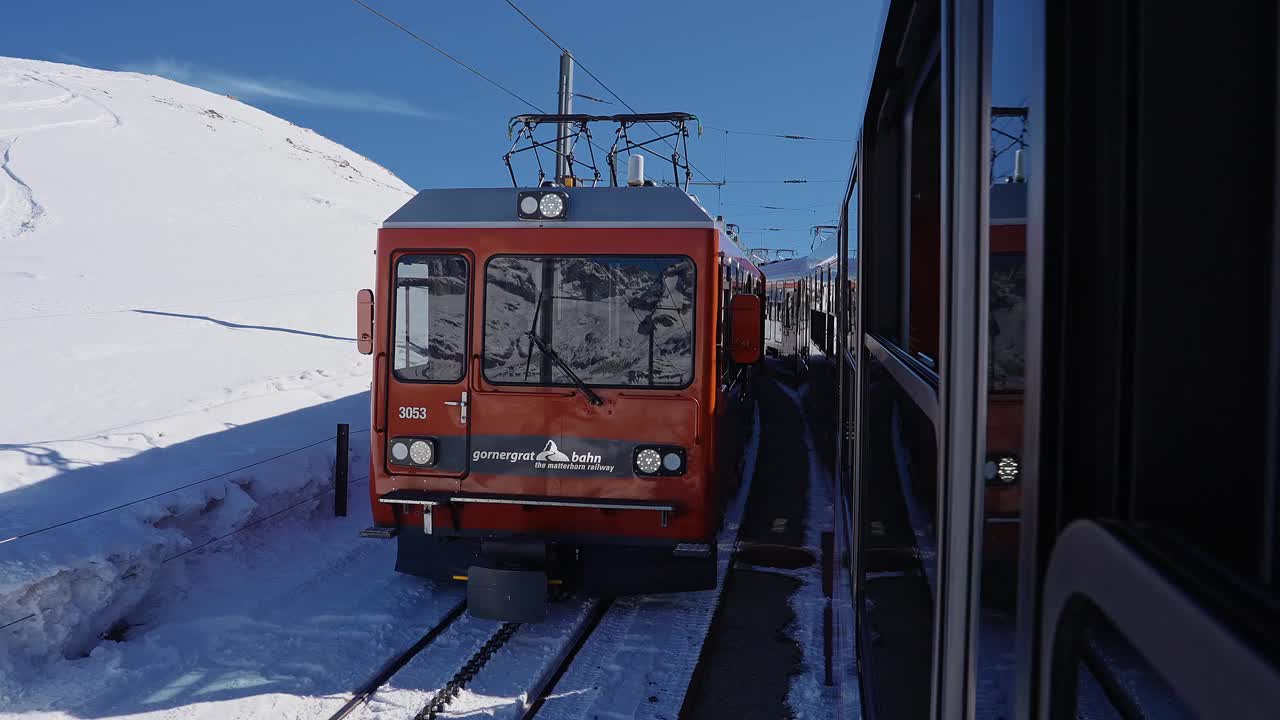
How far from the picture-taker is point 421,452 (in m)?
5.64

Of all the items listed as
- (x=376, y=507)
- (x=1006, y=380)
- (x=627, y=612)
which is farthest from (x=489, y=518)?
(x=1006, y=380)

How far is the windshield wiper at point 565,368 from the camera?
544 cm

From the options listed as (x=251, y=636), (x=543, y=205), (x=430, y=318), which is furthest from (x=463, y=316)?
(x=251, y=636)

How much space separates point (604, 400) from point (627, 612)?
1.60 metres

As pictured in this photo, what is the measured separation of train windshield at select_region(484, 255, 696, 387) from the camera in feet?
17.9

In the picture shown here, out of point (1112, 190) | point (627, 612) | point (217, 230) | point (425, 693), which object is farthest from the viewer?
point (217, 230)

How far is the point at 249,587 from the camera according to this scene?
6.11 m

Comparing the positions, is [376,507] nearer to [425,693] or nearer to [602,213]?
[425,693]

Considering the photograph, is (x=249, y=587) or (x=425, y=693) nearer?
(x=425, y=693)

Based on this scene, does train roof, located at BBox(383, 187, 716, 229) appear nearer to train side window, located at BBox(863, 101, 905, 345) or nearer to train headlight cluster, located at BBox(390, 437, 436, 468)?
train headlight cluster, located at BBox(390, 437, 436, 468)

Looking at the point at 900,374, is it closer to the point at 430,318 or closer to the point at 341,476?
the point at 430,318

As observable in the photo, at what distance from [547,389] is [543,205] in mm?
1194

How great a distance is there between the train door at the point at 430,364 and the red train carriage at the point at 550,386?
1cm

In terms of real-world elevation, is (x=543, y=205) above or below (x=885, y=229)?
above
